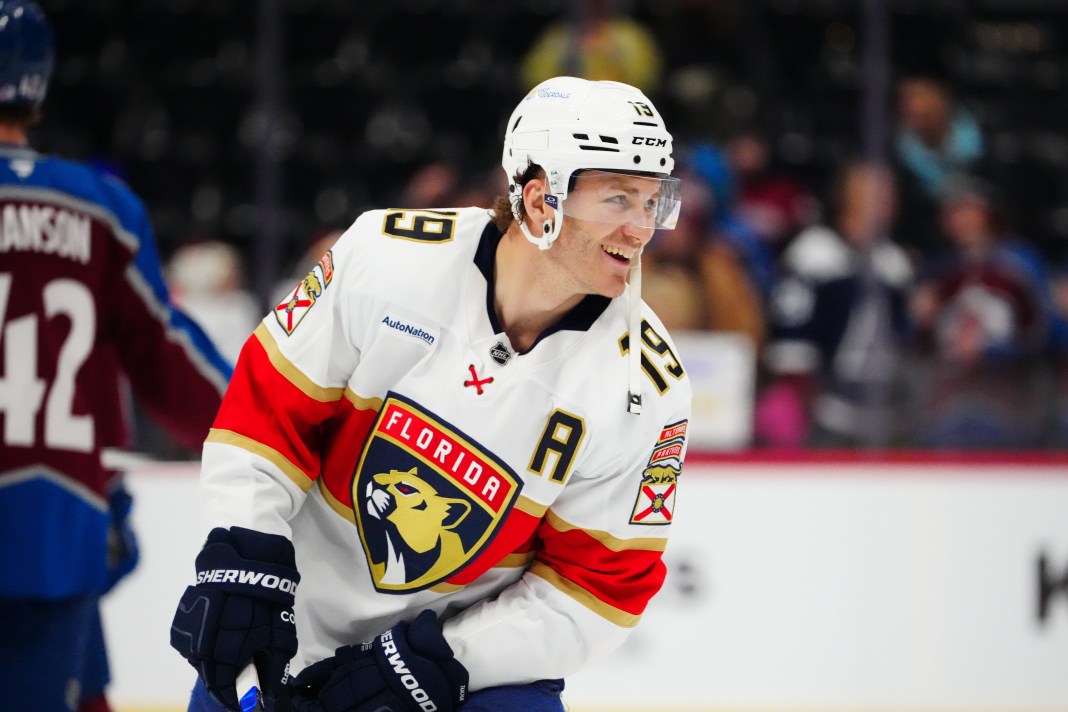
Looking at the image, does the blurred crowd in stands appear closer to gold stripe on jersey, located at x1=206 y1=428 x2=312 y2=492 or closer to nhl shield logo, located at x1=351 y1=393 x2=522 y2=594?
nhl shield logo, located at x1=351 y1=393 x2=522 y2=594

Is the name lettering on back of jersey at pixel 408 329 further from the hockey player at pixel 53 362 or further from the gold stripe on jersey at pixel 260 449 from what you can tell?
the hockey player at pixel 53 362

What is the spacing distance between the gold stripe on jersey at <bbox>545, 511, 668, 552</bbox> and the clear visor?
0.47 meters

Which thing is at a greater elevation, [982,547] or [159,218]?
[159,218]

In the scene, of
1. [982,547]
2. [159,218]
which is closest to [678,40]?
[159,218]

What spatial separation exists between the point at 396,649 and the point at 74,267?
865mm

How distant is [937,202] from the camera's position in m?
5.35

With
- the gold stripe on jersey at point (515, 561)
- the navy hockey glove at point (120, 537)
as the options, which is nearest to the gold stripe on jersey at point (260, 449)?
the gold stripe on jersey at point (515, 561)

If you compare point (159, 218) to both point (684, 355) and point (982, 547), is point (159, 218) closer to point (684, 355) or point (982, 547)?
point (684, 355)

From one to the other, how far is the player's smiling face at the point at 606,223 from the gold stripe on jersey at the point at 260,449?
1.70ft

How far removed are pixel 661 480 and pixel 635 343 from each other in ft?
0.72

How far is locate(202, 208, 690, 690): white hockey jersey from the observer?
212 centimetres

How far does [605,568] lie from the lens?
218 centimetres

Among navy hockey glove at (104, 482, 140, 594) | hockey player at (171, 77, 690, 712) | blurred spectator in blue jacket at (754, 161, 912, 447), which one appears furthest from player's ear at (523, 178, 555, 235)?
blurred spectator in blue jacket at (754, 161, 912, 447)

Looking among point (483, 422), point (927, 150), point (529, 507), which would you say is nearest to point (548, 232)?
point (483, 422)
